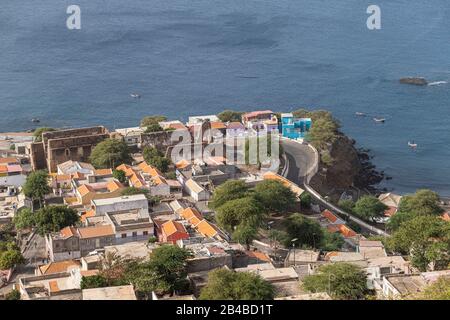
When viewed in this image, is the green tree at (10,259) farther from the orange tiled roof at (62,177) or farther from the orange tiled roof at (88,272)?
the orange tiled roof at (62,177)

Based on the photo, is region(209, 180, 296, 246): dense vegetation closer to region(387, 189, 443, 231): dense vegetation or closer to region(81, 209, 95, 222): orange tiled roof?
region(81, 209, 95, 222): orange tiled roof

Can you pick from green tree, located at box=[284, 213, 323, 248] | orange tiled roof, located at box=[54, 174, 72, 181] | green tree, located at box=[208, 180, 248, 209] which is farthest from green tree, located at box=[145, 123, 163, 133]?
green tree, located at box=[284, 213, 323, 248]

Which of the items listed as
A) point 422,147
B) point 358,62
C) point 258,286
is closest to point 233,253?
point 258,286

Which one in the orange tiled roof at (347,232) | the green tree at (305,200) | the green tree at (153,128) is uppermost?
the green tree at (153,128)

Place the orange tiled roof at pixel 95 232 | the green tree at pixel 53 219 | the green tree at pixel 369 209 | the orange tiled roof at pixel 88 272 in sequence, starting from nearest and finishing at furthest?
the orange tiled roof at pixel 88 272 → the orange tiled roof at pixel 95 232 → the green tree at pixel 53 219 → the green tree at pixel 369 209

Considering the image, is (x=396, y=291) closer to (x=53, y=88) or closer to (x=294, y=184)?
(x=294, y=184)

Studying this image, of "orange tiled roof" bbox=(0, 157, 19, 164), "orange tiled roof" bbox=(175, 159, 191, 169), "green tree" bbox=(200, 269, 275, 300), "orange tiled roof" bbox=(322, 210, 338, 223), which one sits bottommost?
"orange tiled roof" bbox=(322, 210, 338, 223)

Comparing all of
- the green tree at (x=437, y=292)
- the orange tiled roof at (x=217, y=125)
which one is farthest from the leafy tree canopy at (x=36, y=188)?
the green tree at (x=437, y=292)
